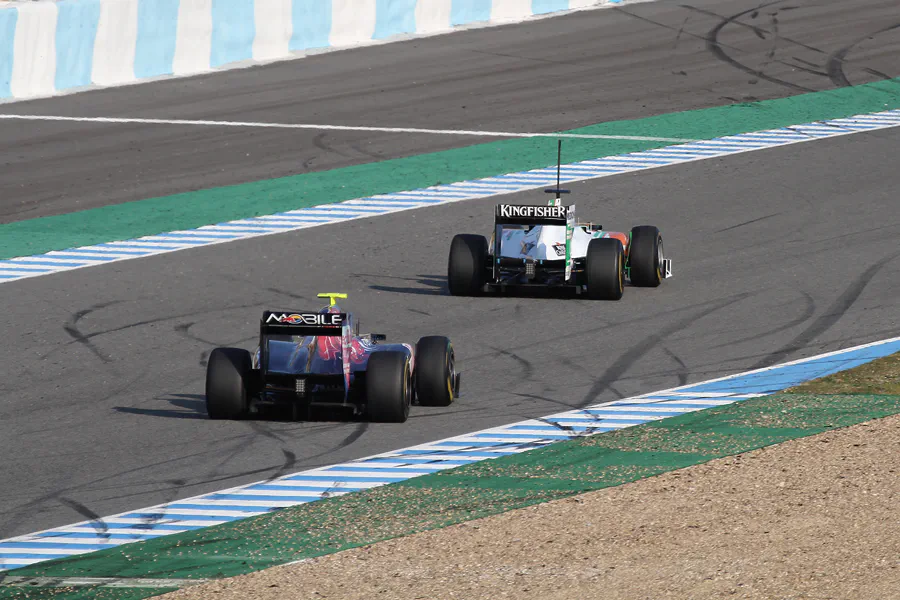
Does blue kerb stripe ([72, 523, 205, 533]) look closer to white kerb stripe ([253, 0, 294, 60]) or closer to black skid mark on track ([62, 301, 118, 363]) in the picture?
black skid mark on track ([62, 301, 118, 363])

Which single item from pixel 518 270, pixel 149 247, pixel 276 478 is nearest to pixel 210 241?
pixel 149 247

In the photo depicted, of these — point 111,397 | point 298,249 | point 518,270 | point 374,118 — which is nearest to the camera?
point 111,397

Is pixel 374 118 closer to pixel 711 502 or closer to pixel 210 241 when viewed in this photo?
pixel 210 241

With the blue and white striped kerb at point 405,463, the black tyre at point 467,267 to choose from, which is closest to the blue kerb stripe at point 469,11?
the black tyre at point 467,267

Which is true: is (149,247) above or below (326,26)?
below

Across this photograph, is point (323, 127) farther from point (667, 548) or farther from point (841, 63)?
point (667, 548)

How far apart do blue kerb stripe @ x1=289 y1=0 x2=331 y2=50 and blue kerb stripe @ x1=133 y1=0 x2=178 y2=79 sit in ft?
8.28

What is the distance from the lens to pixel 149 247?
20.2 m

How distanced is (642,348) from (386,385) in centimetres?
366

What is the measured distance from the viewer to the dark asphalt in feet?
76.8

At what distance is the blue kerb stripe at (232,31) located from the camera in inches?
1094

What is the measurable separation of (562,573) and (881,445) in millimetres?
3585

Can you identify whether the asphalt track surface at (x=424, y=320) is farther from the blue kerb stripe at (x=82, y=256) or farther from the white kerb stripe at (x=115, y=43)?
the white kerb stripe at (x=115, y=43)

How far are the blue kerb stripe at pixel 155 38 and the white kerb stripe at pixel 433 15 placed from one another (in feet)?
17.3
